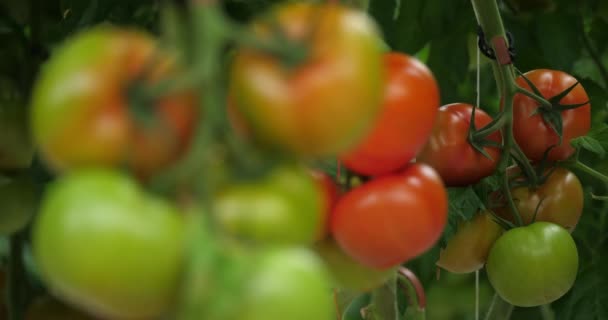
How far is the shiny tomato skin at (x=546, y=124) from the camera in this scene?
2.60 ft

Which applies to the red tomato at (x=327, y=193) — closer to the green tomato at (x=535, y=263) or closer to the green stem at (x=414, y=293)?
the green stem at (x=414, y=293)

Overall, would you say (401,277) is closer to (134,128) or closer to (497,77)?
(497,77)

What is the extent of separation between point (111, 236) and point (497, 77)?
62 centimetres

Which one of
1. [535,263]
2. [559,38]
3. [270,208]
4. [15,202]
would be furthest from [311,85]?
[559,38]

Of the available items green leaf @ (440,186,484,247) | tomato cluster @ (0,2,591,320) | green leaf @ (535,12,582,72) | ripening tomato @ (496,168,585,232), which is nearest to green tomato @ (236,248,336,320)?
tomato cluster @ (0,2,591,320)

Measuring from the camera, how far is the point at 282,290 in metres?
0.25

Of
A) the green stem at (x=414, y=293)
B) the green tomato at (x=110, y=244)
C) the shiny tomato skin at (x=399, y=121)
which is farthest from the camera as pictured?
the green stem at (x=414, y=293)

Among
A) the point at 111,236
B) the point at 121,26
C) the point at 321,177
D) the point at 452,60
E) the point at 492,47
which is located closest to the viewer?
the point at 111,236

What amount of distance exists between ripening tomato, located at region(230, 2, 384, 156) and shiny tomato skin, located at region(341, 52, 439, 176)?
0.11m

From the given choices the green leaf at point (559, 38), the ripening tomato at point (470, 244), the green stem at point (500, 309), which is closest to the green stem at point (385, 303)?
the ripening tomato at point (470, 244)

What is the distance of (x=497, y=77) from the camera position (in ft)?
2.64

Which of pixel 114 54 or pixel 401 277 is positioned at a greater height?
pixel 114 54

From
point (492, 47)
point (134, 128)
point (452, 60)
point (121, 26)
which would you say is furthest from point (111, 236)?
point (452, 60)

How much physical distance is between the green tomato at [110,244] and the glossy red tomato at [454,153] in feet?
1.60
